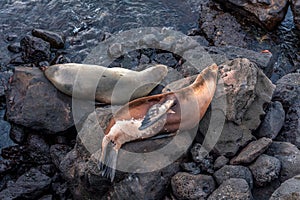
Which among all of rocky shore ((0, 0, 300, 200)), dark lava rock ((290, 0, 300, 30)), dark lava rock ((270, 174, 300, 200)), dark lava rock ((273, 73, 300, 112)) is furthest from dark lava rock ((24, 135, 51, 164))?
dark lava rock ((290, 0, 300, 30))

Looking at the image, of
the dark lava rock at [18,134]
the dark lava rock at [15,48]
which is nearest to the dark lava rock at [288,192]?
the dark lava rock at [18,134]

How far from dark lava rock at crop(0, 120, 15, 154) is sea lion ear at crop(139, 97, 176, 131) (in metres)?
2.49

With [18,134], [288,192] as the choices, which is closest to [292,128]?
[288,192]

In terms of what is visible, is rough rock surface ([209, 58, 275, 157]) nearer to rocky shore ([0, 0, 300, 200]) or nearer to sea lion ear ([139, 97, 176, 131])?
rocky shore ([0, 0, 300, 200])

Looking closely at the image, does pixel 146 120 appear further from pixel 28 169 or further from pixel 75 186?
pixel 28 169

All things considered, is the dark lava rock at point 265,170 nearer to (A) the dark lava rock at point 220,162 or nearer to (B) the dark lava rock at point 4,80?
(A) the dark lava rock at point 220,162

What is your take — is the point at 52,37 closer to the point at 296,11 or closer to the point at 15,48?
the point at 15,48

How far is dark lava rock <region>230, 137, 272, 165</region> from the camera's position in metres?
4.86

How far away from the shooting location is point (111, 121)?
16.8ft

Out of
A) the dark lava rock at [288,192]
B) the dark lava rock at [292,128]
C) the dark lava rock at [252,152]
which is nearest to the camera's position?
the dark lava rock at [288,192]

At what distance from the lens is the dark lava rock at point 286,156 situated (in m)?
4.90

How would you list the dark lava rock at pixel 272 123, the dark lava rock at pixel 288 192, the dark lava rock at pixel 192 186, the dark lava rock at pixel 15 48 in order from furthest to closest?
the dark lava rock at pixel 15 48 < the dark lava rock at pixel 272 123 < the dark lava rock at pixel 192 186 < the dark lava rock at pixel 288 192

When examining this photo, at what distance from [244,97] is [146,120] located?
1352mm

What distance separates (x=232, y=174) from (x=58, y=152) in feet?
8.60
